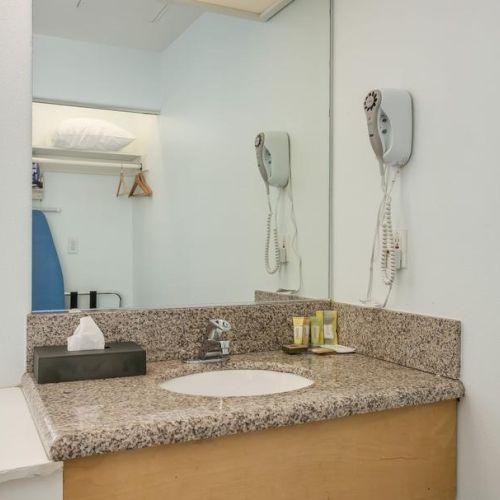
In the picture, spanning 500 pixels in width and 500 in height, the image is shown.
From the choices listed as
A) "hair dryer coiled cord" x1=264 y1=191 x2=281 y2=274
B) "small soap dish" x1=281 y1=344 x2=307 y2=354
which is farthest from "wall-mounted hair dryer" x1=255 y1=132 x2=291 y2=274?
"small soap dish" x1=281 y1=344 x2=307 y2=354

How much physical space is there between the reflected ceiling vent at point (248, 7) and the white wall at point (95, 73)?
242 mm

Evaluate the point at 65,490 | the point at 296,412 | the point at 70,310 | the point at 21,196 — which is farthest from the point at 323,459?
the point at 21,196

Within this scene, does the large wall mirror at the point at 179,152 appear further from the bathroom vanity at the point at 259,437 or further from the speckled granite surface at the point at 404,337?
the bathroom vanity at the point at 259,437

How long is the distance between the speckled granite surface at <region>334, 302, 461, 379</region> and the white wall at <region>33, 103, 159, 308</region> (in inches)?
24.6

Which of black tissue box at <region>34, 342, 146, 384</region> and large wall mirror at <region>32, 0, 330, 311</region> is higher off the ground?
large wall mirror at <region>32, 0, 330, 311</region>

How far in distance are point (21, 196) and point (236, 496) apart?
834mm

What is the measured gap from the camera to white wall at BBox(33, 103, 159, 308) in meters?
1.41

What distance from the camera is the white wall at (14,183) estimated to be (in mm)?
1321

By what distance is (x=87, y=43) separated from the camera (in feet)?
4.74

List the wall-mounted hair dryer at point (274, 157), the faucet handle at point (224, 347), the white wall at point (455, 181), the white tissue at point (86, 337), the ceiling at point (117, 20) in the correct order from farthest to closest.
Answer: the wall-mounted hair dryer at point (274, 157) < the faucet handle at point (224, 347) < the ceiling at point (117, 20) < the white tissue at point (86, 337) < the white wall at point (455, 181)

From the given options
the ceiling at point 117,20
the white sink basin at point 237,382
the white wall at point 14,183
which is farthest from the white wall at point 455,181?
the white wall at point 14,183

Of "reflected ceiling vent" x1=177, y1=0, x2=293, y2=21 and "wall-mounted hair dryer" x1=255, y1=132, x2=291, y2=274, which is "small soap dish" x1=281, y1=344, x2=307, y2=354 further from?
"reflected ceiling vent" x1=177, y1=0, x2=293, y2=21

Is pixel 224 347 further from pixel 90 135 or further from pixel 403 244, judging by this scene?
pixel 90 135

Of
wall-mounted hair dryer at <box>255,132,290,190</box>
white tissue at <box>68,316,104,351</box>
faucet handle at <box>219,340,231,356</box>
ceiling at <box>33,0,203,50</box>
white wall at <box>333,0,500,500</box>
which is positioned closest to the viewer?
white wall at <box>333,0,500,500</box>
